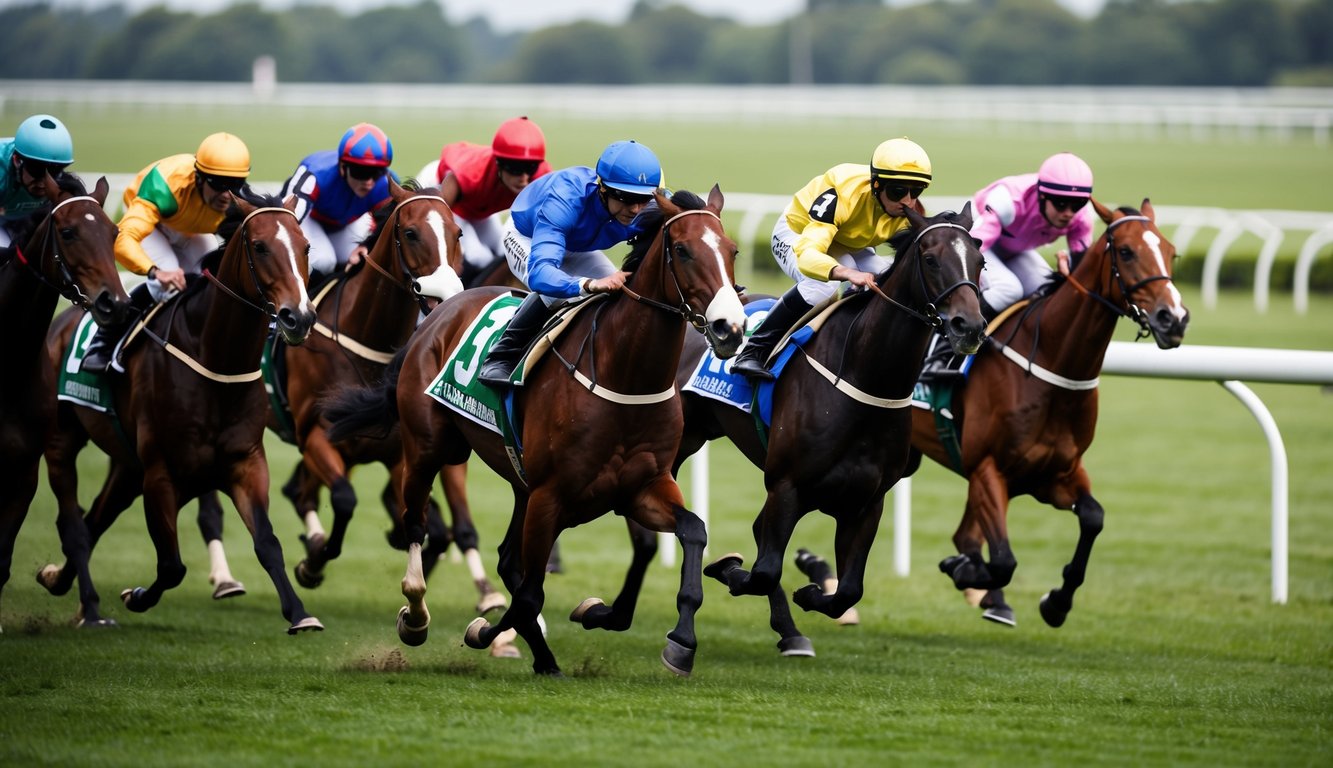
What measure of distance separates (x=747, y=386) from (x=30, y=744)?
298 cm

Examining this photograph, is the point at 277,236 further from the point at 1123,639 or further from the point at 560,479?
the point at 1123,639

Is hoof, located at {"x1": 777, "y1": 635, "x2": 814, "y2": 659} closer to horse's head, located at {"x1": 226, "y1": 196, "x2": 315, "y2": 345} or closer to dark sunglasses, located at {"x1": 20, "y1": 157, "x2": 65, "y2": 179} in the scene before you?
horse's head, located at {"x1": 226, "y1": 196, "x2": 315, "y2": 345}

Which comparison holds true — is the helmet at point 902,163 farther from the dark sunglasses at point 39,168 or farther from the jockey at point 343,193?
the dark sunglasses at point 39,168

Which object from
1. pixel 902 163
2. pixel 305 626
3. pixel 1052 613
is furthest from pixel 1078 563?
pixel 305 626

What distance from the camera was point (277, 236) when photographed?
6227mm

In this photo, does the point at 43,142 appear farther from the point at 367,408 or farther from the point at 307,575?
the point at 307,575

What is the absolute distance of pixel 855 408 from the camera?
5.92 m

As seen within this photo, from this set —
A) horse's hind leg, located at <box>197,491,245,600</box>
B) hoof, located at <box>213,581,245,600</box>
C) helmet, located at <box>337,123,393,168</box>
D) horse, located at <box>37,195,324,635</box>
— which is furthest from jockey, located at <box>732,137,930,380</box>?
horse's hind leg, located at <box>197,491,245,600</box>

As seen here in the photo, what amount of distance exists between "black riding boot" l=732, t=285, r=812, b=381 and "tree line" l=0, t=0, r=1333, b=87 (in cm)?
4311

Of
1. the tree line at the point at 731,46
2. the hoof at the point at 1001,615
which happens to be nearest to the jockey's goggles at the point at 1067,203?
the hoof at the point at 1001,615

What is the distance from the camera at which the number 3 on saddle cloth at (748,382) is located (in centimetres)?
632

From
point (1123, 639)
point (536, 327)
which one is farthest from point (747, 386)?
point (1123, 639)

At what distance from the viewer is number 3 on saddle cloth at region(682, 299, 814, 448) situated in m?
6.32

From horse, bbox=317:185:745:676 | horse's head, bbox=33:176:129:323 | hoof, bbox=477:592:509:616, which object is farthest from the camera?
hoof, bbox=477:592:509:616
